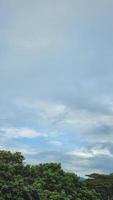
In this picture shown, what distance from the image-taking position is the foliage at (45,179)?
45.7 m

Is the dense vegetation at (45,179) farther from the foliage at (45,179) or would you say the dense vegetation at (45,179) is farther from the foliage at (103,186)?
the foliage at (103,186)

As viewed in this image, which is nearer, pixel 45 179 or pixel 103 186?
pixel 45 179

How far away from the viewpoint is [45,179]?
55875mm

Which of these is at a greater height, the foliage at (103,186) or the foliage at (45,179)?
the foliage at (103,186)

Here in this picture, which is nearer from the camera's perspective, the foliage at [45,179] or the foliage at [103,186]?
the foliage at [45,179]

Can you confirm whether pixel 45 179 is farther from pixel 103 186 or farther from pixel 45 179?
pixel 103 186

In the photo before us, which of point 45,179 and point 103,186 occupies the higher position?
point 103,186

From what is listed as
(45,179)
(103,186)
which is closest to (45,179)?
(45,179)

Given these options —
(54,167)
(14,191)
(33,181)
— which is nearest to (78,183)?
(54,167)

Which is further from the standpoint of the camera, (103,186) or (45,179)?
(103,186)

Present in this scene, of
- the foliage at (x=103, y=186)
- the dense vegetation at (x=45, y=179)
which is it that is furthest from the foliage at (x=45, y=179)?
the foliage at (x=103, y=186)

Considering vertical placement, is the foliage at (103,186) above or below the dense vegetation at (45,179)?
above

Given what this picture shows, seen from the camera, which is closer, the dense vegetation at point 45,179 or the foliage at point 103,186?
the dense vegetation at point 45,179

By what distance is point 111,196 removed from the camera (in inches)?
3327
